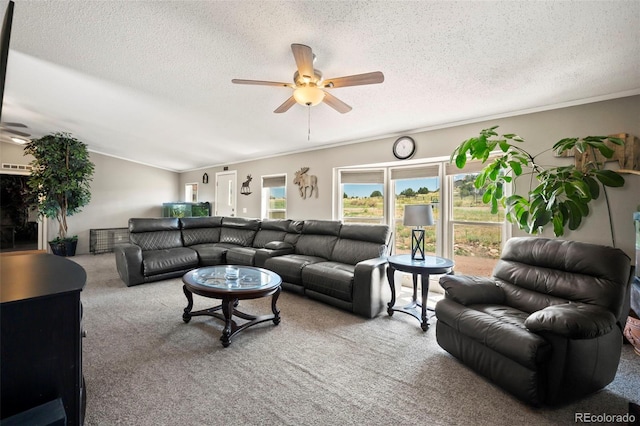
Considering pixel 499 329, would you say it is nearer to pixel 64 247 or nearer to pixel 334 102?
pixel 334 102

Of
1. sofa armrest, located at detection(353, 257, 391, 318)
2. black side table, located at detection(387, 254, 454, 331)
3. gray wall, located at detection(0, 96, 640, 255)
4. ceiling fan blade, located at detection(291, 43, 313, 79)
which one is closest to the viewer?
ceiling fan blade, located at detection(291, 43, 313, 79)

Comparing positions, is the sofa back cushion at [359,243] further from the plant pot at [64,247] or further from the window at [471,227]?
the plant pot at [64,247]

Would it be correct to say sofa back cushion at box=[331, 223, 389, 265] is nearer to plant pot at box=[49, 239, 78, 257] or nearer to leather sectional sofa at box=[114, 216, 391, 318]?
leather sectional sofa at box=[114, 216, 391, 318]

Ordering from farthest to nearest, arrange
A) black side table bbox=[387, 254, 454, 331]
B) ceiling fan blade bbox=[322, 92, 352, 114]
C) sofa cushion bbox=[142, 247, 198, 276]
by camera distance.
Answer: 1. sofa cushion bbox=[142, 247, 198, 276]
2. black side table bbox=[387, 254, 454, 331]
3. ceiling fan blade bbox=[322, 92, 352, 114]

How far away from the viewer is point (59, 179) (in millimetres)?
5730

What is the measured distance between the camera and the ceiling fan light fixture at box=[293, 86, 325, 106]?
88.1 inches

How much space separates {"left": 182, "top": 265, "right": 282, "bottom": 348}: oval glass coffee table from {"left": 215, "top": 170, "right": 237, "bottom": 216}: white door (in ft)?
13.2

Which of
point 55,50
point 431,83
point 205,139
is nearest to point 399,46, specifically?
point 431,83

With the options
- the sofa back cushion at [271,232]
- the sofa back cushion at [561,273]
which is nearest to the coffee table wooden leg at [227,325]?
the sofa back cushion at [271,232]

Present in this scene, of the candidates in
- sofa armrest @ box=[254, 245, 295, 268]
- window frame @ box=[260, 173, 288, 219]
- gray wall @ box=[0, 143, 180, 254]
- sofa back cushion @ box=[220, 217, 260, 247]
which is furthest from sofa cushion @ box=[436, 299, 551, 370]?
gray wall @ box=[0, 143, 180, 254]

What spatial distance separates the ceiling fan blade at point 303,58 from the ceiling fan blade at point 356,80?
168 millimetres

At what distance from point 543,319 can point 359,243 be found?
2330 mm

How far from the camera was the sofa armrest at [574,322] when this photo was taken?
1569mm

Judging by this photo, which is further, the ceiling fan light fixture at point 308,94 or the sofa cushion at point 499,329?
the ceiling fan light fixture at point 308,94
